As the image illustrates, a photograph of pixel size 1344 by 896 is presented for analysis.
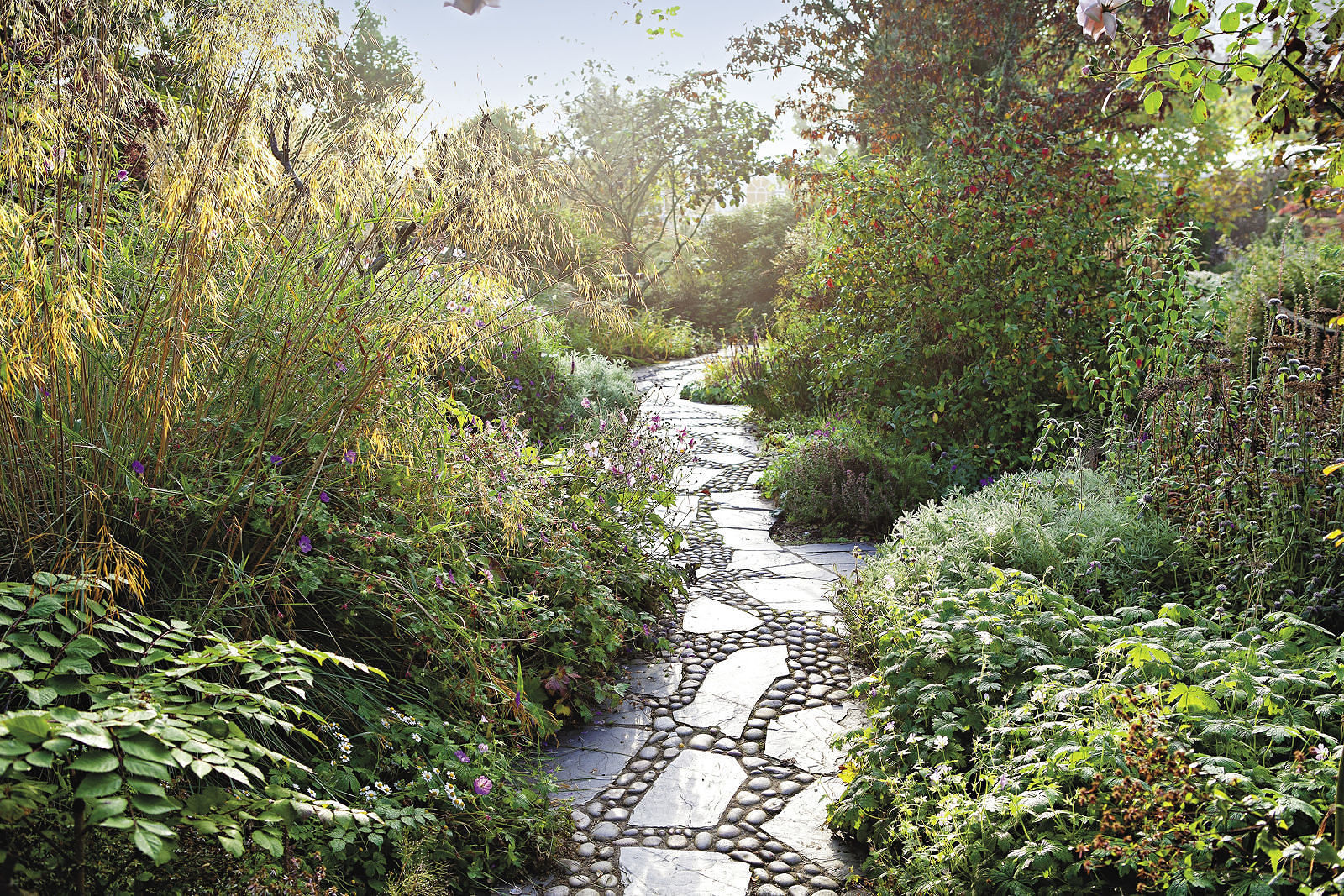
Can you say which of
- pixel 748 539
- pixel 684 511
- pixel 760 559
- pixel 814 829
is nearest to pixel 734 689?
pixel 814 829

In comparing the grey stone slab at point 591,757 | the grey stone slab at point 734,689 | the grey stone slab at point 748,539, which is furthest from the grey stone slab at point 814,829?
the grey stone slab at point 748,539

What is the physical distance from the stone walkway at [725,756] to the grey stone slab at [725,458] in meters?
2.37

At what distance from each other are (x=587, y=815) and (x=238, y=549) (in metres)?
1.26

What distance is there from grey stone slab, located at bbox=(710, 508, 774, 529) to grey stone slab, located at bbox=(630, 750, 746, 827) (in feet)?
8.73

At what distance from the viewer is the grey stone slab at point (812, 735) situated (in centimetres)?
274

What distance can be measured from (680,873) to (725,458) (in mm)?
5046

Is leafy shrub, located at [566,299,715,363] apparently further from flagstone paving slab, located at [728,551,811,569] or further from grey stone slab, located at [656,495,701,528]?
flagstone paving slab, located at [728,551,811,569]

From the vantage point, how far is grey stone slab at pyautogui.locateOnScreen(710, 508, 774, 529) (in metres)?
5.40

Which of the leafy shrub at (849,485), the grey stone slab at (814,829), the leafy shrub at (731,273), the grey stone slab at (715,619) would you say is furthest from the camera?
the leafy shrub at (731,273)

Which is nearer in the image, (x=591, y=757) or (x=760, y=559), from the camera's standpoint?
(x=591, y=757)

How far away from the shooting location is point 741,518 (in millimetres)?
5551

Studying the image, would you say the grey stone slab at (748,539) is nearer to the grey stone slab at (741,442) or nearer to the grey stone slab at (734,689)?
the grey stone slab at (734,689)

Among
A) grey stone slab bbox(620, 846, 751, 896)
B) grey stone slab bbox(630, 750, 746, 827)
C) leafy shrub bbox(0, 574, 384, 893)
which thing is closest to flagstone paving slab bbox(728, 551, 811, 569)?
grey stone slab bbox(630, 750, 746, 827)

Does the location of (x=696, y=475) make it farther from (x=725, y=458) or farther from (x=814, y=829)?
(x=814, y=829)
